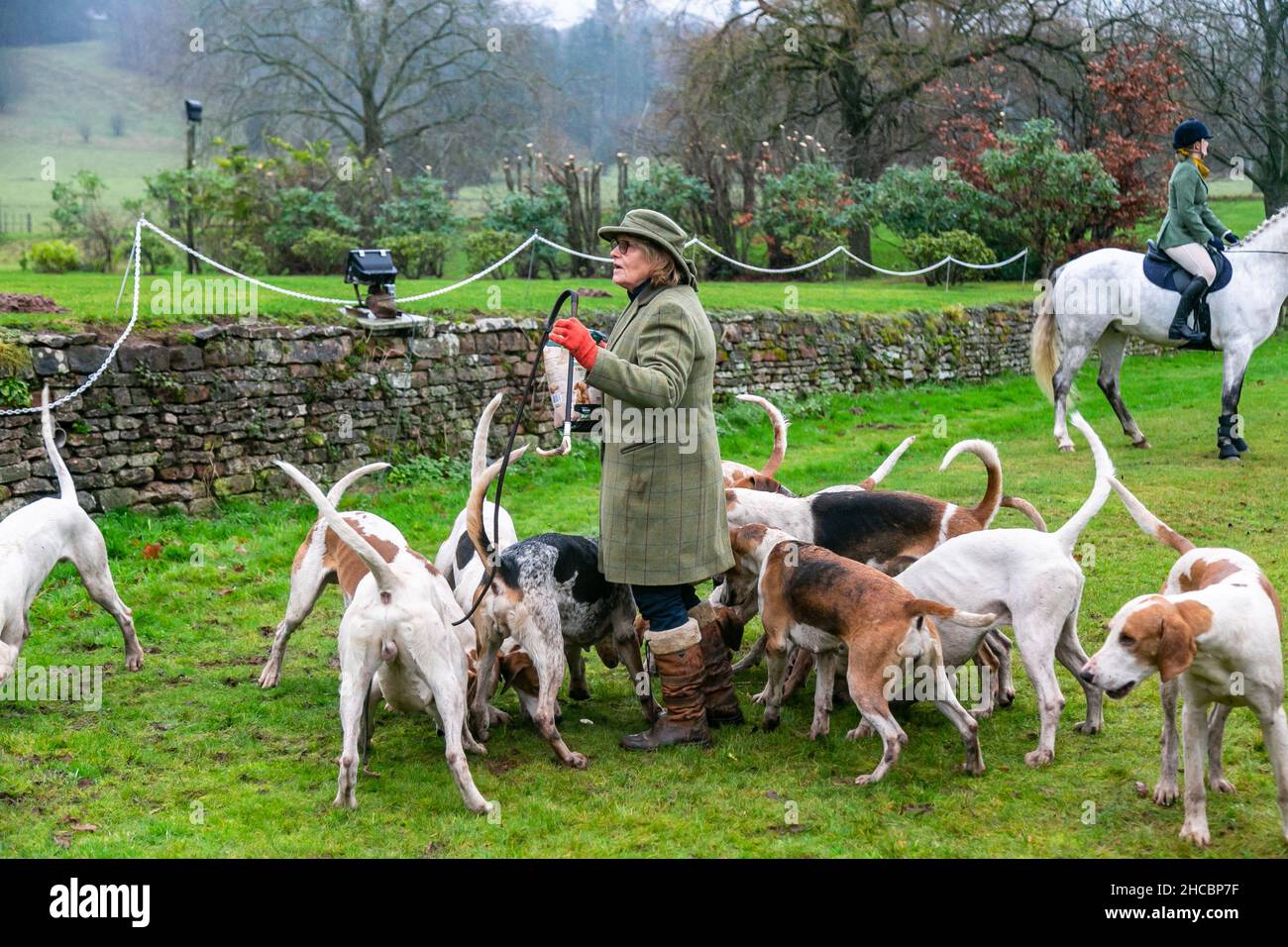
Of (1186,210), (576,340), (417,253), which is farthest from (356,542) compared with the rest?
(417,253)

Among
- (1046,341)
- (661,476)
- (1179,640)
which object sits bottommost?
(1179,640)

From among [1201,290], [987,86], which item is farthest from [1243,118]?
[1201,290]

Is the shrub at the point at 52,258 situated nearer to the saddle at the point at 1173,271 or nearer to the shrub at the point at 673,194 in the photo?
the shrub at the point at 673,194

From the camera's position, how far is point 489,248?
57.7 feet

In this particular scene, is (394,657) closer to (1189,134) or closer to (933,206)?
(1189,134)

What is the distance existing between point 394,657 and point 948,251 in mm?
17565

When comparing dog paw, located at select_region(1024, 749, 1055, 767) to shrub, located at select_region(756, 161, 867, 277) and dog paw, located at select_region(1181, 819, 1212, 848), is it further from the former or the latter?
shrub, located at select_region(756, 161, 867, 277)

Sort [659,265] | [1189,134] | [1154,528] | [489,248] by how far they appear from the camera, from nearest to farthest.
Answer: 1. [1154,528]
2. [659,265]
3. [1189,134]
4. [489,248]

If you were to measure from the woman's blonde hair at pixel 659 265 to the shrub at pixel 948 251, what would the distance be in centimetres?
1631

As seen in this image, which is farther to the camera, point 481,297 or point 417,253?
point 417,253

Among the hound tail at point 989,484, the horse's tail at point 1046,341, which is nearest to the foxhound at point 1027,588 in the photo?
the hound tail at point 989,484

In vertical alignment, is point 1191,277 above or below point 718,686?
above

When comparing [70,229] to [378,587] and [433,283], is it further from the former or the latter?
[378,587]

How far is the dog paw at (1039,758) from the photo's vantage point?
4859 millimetres
